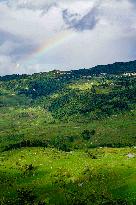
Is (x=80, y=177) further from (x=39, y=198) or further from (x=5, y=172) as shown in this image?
(x=5, y=172)

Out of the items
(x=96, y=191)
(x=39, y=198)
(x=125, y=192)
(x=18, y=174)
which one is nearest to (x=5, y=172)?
(x=18, y=174)

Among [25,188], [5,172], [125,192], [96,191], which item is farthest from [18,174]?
[125,192]

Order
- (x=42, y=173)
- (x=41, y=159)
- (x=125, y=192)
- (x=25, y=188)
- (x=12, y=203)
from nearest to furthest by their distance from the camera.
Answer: (x=125, y=192) < (x=12, y=203) < (x=25, y=188) < (x=42, y=173) < (x=41, y=159)

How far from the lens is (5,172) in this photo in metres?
172

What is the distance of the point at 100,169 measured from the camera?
158 meters

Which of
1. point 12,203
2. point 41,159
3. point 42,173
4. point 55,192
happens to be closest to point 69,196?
point 55,192

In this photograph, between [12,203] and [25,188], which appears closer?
[12,203]

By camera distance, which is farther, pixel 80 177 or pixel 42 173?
pixel 42 173

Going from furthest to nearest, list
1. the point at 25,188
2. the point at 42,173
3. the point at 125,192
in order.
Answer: the point at 42,173 < the point at 25,188 < the point at 125,192

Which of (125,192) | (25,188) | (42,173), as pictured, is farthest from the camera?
(42,173)

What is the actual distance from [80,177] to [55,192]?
16.1 metres

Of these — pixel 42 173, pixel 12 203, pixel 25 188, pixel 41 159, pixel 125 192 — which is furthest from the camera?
pixel 41 159

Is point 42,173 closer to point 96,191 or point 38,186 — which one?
point 38,186

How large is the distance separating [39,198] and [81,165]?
38182 millimetres
